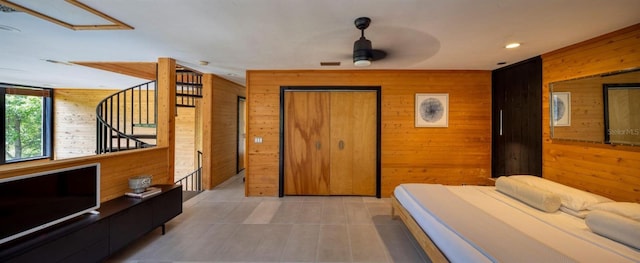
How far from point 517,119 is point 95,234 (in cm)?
535

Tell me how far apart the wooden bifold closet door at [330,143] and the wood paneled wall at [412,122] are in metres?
0.22

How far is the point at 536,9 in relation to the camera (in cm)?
198

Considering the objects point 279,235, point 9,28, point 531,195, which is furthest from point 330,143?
point 9,28

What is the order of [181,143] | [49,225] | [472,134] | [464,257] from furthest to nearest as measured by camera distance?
1. [181,143]
2. [472,134]
3. [49,225]
4. [464,257]

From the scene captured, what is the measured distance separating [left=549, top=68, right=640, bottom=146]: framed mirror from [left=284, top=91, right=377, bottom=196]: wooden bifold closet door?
2.41m

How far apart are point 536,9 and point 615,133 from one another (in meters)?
1.56

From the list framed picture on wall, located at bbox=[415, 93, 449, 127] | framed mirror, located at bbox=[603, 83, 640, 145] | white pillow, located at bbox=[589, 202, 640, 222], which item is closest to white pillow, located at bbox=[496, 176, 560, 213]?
white pillow, located at bbox=[589, 202, 640, 222]

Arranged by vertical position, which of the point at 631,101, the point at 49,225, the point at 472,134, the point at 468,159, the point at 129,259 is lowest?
the point at 129,259

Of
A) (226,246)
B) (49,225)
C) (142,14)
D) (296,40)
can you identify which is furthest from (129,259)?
(296,40)

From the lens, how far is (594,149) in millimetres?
2553

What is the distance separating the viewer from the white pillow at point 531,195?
Answer: 2.23 metres

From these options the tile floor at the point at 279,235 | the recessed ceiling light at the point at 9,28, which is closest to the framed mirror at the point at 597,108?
the tile floor at the point at 279,235

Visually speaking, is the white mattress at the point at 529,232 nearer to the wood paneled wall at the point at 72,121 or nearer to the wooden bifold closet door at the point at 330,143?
the wooden bifold closet door at the point at 330,143

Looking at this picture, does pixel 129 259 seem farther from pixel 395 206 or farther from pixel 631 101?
pixel 631 101
